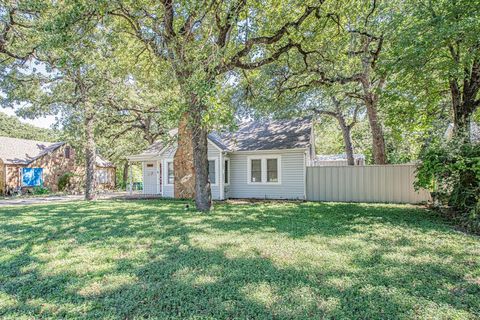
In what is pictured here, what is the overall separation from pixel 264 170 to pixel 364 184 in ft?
14.6

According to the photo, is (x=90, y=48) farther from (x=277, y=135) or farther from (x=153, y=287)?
(x=277, y=135)

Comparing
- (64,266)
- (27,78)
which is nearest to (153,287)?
(64,266)

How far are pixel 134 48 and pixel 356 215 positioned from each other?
9.94 meters

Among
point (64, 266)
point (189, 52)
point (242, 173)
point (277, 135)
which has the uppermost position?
point (189, 52)

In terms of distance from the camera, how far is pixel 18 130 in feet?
124

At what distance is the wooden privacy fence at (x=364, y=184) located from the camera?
10.8m

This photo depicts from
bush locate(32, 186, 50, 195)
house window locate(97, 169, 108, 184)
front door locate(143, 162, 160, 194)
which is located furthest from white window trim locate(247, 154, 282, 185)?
house window locate(97, 169, 108, 184)

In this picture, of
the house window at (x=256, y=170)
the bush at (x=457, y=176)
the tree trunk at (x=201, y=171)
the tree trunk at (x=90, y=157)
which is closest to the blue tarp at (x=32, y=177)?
the tree trunk at (x=90, y=157)

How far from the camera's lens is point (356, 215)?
7.99 metres

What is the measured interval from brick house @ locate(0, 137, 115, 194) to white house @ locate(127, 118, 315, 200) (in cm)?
868

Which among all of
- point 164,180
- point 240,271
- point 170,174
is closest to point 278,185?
point 170,174

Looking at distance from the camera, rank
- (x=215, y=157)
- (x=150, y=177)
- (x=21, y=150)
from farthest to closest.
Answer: (x=21, y=150), (x=150, y=177), (x=215, y=157)

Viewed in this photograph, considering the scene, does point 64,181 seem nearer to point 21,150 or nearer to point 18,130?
point 21,150

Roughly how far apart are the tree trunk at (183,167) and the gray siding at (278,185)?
211 centimetres
